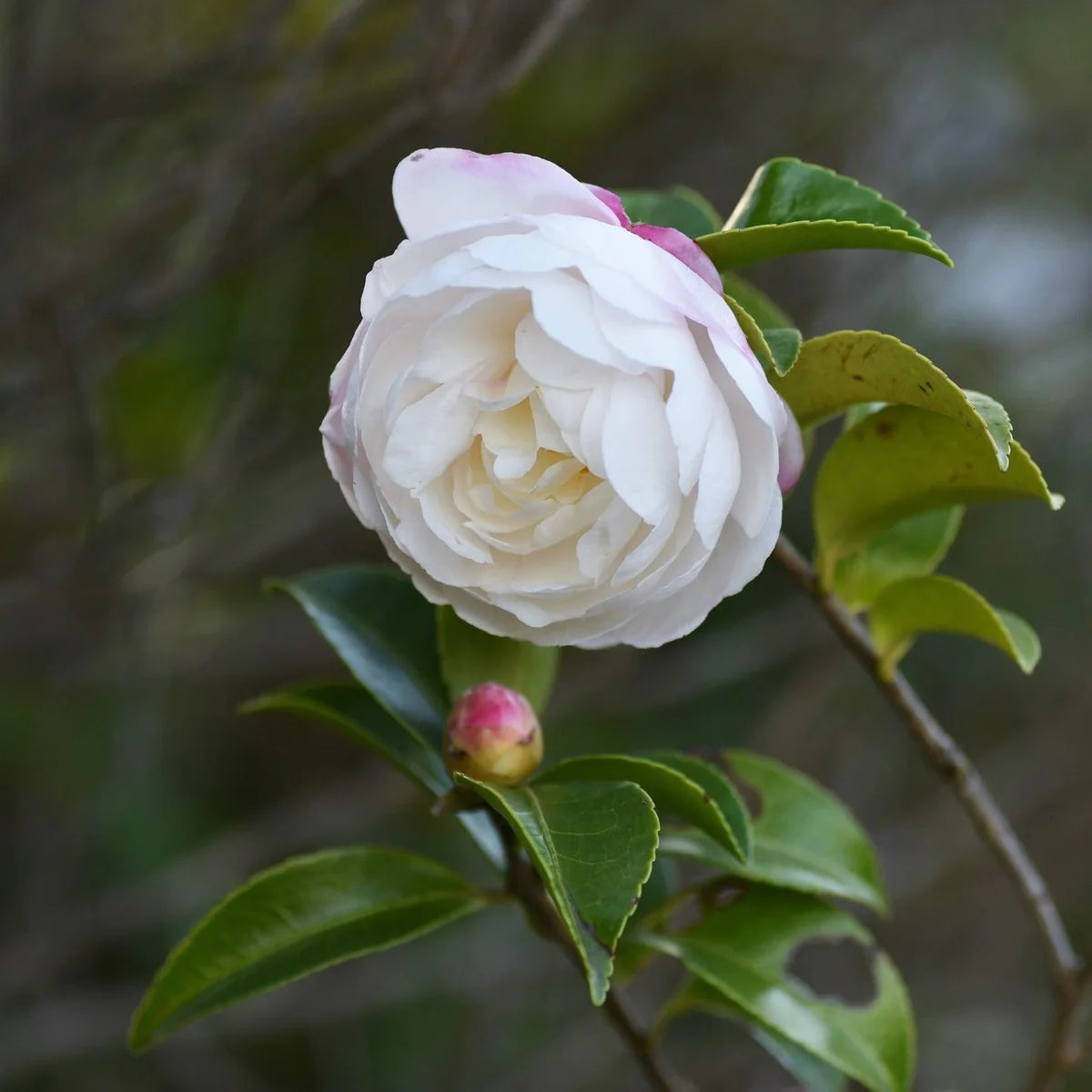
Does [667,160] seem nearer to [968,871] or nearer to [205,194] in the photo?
[205,194]

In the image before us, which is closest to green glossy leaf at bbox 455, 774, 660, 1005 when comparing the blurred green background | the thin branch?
the thin branch

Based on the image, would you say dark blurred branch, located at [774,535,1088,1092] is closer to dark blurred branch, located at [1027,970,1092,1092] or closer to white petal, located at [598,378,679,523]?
dark blurred branch, located at [1027,970,1092,1092]

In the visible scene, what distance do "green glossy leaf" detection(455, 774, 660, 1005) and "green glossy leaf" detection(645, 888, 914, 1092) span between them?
0.67 feet

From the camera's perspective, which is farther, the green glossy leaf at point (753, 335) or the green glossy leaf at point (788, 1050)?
the green glossy leaf at point (788, 1050)

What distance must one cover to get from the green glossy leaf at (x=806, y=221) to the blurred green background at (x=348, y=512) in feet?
2.49

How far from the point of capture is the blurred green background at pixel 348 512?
5.70 ft

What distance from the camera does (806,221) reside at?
696mm

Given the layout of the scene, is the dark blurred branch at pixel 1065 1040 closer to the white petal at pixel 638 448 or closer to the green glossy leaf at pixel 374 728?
the green glossy leaf at pixel 374 728

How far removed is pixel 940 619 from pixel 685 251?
324 mm

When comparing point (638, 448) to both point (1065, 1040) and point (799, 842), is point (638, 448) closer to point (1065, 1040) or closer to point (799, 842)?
point (799, 842)

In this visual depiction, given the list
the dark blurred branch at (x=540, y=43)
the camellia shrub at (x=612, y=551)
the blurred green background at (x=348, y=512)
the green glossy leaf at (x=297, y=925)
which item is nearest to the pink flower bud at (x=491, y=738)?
the camellia shrub at (x=612, y=551)

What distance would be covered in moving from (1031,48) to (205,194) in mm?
2173

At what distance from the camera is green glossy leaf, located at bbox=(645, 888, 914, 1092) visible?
2.84 ft

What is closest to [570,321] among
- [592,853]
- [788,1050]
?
[592,853]
